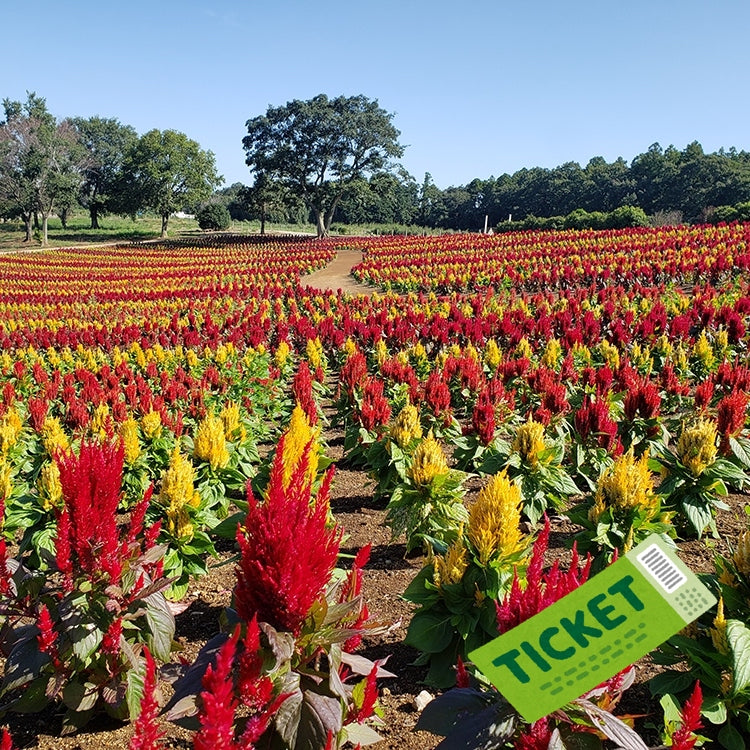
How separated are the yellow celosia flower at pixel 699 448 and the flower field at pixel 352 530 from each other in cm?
2

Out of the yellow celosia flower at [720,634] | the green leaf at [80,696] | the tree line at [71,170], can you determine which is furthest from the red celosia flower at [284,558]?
the tree line at [71,170]

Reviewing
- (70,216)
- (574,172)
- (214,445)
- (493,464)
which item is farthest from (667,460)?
(70,216)

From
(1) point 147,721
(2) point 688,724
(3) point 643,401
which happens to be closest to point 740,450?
(3) point 643,401

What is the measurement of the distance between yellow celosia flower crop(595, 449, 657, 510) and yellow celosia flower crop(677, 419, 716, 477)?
758mm

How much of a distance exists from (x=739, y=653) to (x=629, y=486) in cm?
108

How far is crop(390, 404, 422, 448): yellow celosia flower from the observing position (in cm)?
441

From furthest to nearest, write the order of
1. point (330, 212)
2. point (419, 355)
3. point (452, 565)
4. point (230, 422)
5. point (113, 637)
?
point (330, 212), point (419, 355), point (230, 422), point (452, 565), point (113, 637)

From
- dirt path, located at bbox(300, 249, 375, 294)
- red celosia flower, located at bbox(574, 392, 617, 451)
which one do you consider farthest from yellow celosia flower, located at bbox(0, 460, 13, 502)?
dirt path, located at bbox(300, 249, 375, 294)

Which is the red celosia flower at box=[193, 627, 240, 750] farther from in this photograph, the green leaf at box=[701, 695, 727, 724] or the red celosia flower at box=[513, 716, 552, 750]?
the green leaf at box=[701, 695, 727, 724]

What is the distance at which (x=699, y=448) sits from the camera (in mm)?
3697

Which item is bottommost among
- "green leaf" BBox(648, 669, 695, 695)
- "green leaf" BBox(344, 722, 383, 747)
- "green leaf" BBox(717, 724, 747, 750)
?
"green leaf" BBox(717, 724, 747, 750)

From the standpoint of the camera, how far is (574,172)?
67.8m

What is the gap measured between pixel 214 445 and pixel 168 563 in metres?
0.91

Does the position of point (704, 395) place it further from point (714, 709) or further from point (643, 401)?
point (714, 709)
